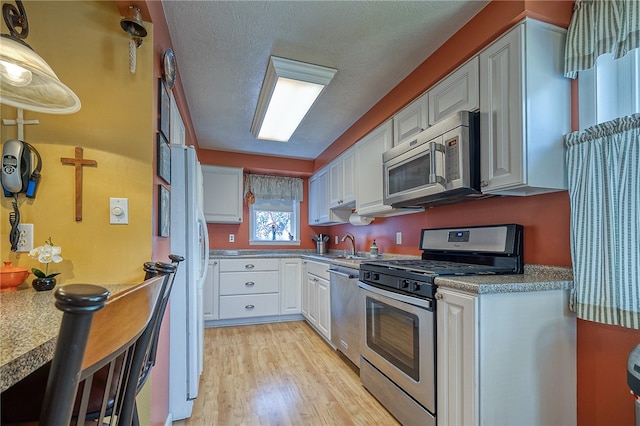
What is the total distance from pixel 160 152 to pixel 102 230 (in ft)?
1.53

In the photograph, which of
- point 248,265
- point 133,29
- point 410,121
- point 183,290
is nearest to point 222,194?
point 248,265

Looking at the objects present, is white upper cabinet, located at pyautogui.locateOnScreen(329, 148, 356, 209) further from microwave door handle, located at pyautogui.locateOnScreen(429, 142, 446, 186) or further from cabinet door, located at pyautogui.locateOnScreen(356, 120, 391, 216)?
microwave door handle, located at pyautogui.locateOnScreen(429, 142, 446, 186)

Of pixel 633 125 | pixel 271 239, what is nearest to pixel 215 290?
pixel 271 239

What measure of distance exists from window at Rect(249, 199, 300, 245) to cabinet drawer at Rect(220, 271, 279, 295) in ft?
2.65

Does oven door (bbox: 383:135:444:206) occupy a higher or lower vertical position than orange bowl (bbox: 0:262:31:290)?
higher

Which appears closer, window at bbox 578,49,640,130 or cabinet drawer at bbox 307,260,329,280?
window at bbox 578,49,640,130

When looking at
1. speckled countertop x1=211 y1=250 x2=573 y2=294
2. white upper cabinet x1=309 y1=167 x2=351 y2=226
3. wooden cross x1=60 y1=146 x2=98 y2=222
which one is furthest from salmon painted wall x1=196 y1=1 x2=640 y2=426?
wooden cross x1=60 y1=146 x2=98 y2=222

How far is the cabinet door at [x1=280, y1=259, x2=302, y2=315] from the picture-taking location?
400 cm

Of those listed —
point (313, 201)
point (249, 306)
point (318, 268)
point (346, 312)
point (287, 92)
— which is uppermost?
point (287, 92)

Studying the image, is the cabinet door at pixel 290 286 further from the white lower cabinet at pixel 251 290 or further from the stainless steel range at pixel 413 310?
the stainless steel range at pixel 413 310

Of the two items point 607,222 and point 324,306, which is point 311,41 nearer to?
point 607,222

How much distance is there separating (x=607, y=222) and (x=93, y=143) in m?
2.28

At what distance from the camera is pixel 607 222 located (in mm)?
1288

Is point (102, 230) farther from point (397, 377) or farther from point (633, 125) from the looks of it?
point (633, 125)
